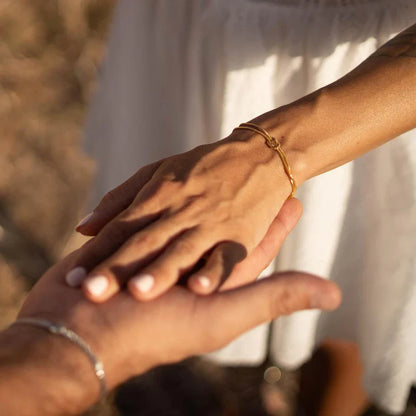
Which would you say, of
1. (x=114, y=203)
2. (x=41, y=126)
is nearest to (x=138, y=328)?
(x=114, y=203)

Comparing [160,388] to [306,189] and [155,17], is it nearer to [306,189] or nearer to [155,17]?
[306,189]

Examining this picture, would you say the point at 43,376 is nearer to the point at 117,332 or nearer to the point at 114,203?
the point at 117,332

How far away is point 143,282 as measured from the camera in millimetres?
720

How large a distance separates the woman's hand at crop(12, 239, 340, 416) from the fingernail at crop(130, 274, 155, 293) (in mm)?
23

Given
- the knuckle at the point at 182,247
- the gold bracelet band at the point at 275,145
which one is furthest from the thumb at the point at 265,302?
the gold bracelet band at the point at 275,145

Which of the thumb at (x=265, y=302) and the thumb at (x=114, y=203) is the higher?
the thumb at (x=114, y=203)

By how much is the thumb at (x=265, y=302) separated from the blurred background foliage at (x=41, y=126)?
1.52 metres

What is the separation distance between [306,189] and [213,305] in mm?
516

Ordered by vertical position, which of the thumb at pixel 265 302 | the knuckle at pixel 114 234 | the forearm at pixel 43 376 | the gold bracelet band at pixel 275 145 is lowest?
the forearm at pixel 43 376

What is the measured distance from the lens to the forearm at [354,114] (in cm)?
88

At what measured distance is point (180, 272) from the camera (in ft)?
2.51

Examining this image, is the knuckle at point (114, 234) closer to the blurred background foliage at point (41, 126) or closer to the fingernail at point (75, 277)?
the fingernail at point (75, 277)

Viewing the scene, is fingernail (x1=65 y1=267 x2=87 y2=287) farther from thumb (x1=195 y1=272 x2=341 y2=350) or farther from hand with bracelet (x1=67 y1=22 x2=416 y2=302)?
thumb (x1=195 y1=272 x2=341 y2=350)

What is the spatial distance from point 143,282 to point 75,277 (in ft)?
0.39
